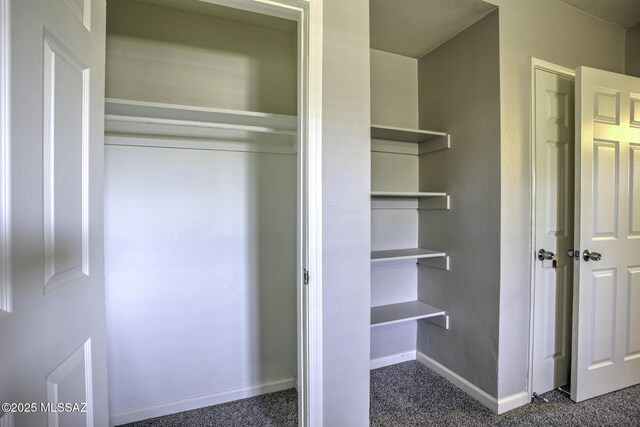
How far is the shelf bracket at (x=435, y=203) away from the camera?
7.26 feet

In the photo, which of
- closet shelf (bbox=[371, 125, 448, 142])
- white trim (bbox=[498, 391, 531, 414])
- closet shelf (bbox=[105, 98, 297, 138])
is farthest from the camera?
closet shelf (bbox=[371, 125, 448, 142])

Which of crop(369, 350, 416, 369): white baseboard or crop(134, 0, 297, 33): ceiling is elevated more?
crop(134, 0, 297, 33): ceiling

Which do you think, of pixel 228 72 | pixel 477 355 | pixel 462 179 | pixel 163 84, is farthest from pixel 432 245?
pixel 163 84

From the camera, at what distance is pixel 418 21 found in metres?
2.01

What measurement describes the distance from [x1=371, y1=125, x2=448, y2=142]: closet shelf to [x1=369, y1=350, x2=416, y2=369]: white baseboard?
169 centimetres

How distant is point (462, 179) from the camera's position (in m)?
2.10


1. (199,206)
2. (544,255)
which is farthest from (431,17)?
(199,206)

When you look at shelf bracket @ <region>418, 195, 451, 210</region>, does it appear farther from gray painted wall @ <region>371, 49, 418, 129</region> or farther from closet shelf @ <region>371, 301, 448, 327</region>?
closet shelf @ <region>371, 301, 448, 327</region>

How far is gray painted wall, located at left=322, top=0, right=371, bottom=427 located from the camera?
1.44m

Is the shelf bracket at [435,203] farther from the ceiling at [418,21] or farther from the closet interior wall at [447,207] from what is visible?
the ceiling at [418,21]

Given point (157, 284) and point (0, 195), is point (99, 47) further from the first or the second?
point (157, 284)

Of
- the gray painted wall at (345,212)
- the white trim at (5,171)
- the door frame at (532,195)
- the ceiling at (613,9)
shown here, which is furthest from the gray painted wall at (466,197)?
the white trim at (5,171)

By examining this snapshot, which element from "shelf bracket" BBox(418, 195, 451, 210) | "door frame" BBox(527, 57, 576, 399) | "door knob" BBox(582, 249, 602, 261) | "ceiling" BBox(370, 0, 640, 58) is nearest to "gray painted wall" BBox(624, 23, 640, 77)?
"ceiling" BBox(370, 0, 640, 58)

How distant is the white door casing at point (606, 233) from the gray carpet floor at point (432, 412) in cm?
10
